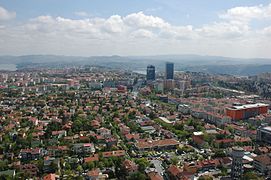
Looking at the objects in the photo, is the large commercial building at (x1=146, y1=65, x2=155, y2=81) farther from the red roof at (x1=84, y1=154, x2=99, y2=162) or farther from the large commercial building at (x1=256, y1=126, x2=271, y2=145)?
the red roof at (x1=84, y1=154, x2=99, y2=162)

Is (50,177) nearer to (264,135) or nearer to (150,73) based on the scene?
(264,135)

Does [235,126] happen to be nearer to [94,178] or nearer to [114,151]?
[114,151]

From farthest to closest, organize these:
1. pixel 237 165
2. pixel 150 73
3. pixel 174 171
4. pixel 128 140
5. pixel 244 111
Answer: pixel 150 73 → pixel 244 111 → pixel 128 140 → pixel 174 171 → pixel 237 165

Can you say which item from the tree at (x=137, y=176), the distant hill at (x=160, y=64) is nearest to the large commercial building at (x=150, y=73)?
the distant hill at (x=160, y=64)

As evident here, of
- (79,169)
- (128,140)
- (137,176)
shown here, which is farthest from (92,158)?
(128,140)

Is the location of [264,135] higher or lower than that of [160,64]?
lower

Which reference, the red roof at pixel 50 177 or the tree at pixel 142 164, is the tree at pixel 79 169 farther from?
the tree at pixel 142 164

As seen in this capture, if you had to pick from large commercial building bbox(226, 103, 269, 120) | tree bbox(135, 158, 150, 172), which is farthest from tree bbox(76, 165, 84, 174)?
large commercial building bbox(226, 103, 269, 120)

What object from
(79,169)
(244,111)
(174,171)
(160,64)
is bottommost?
(79,169)
